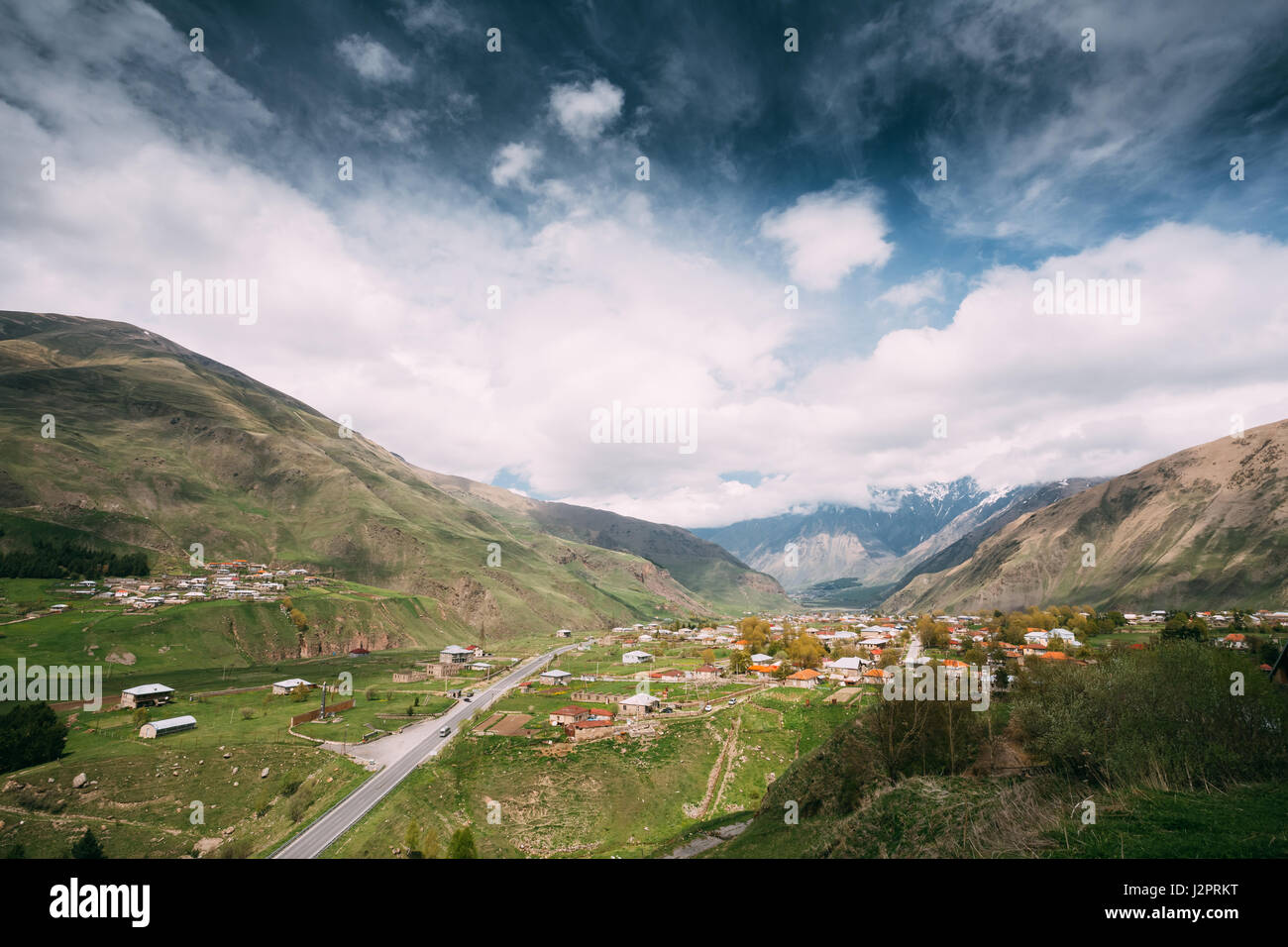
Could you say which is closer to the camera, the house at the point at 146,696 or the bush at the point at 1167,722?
the bush at the point at 1167,722

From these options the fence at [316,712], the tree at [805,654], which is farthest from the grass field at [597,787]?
the tree at [805,654]

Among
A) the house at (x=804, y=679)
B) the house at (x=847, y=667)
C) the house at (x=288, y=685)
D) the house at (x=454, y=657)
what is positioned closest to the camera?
the house at (x=288, y=685)

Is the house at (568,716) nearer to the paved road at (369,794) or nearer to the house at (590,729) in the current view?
the house at (590,729)

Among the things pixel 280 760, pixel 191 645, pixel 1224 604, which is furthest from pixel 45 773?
pixel 1224 604

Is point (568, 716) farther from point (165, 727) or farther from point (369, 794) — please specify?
point (165, 727)

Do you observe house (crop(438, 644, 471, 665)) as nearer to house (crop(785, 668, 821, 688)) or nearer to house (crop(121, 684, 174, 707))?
house (crop(121, 684, 174, 707))

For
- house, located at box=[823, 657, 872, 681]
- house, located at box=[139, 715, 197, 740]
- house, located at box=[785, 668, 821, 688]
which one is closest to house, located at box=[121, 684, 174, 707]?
house, located at box=[139, 715, 197, 740]
